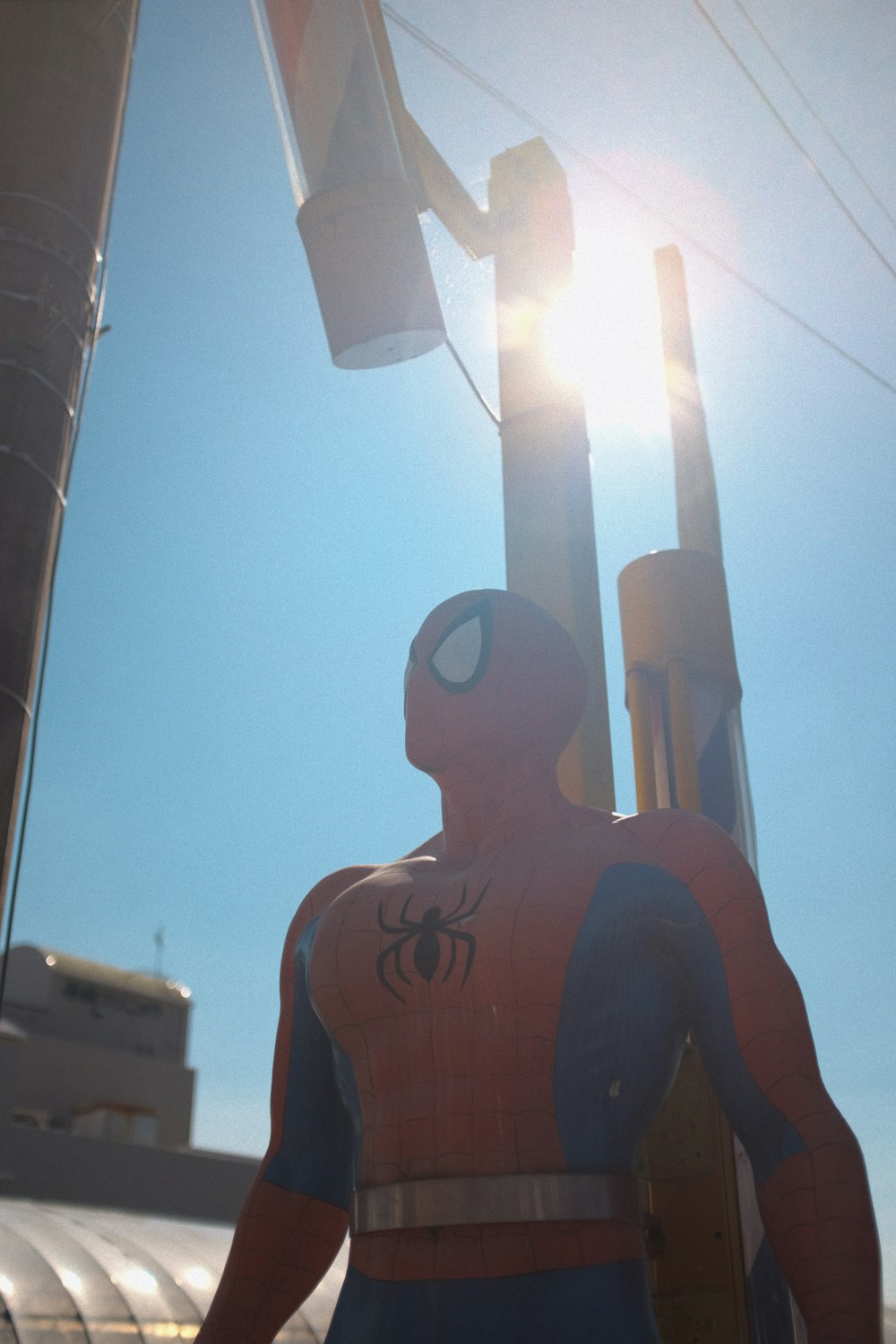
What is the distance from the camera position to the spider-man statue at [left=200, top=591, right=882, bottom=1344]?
7.53 feet

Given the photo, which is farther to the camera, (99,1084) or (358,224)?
(99,1084)

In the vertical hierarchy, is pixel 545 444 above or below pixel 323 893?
above

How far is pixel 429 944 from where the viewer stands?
8.65 ft

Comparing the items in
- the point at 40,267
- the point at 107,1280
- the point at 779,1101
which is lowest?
the point at 107,1280

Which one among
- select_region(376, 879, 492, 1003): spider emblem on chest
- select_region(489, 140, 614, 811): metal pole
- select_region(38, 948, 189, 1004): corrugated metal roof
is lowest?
select_region(376, 879, 492, 1003): spider emblem on chest

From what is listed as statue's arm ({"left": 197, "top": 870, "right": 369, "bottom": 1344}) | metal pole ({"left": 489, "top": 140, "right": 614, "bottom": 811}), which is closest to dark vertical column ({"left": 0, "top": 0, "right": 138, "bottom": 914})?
statue's arm ({"left": 197, "top": 870, "right": 369, "bottom": 1344})

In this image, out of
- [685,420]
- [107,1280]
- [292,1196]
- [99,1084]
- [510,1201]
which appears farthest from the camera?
[99,1084]

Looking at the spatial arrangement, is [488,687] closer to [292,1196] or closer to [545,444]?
[292,1196]

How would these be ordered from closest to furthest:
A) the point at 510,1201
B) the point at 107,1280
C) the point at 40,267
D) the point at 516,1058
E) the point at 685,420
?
the point at 510,1201 → the point at 516,1058 → the point at 40,267 → the point at 685,420 → the point at 107,1280

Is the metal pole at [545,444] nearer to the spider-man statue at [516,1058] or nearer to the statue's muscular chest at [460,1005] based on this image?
the spider-man statue at [516,1058]

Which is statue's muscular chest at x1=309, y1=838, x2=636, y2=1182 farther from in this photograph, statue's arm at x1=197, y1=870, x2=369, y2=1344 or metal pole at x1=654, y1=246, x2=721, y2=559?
metal pole at x1=654, y1=246, x2=721, y2=559

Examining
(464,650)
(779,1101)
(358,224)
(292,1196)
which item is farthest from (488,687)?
(358,224)

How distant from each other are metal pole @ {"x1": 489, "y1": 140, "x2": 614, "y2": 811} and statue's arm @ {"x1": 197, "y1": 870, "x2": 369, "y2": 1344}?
44.5 inches

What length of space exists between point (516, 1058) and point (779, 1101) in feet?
1.66
